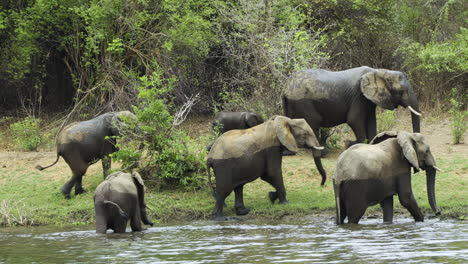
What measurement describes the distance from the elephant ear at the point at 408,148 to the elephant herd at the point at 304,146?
→ 0.05ft

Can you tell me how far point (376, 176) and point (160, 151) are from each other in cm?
554

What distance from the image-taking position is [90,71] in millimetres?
25297

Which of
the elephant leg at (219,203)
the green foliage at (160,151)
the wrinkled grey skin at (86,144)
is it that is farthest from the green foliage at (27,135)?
the elephant leg at (219,203)

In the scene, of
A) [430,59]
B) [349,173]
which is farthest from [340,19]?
[349,173]

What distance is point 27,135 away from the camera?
73.3ft

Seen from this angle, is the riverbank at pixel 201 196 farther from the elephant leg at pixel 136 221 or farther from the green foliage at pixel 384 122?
the elephant leg at pixel 136 221

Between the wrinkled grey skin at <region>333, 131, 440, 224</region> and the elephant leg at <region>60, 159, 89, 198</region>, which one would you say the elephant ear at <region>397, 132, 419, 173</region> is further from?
the elephant leg at <region>60, 159, 89, 198</region>

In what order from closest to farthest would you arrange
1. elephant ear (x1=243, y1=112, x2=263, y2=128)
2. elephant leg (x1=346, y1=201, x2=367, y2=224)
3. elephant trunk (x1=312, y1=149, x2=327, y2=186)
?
elephant leg (x1=346, y1=201, x2=367, y2=224) < elephant trunk (x1=312, y1=149, x2=327, y2=186) < elephant ear (x1=243, y1=112, x2=263, y2=128)

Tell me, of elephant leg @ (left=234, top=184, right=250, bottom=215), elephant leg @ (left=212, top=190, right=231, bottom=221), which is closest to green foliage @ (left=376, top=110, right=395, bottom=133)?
elephant leg @ (left=234, top=184, right=250, bottom=215)

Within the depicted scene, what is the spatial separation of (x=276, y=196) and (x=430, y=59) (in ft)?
38.2

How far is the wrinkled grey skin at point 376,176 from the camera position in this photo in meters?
12.9

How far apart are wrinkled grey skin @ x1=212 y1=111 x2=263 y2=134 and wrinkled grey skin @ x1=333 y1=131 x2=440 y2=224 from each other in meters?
6.61

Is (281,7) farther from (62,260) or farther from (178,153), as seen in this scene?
(62,260)

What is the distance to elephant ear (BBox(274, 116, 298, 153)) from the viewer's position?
15320 mm
